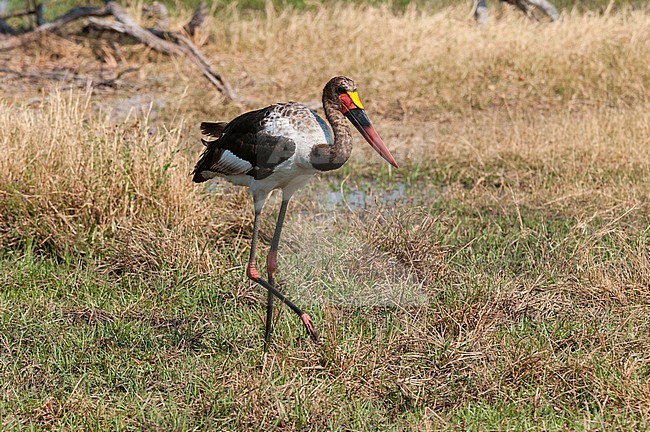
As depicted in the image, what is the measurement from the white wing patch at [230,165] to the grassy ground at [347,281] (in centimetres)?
67

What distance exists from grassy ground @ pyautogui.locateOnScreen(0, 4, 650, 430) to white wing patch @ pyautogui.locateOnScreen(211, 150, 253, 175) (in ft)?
2.19

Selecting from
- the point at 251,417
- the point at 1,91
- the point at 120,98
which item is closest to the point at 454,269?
the point at 251,417

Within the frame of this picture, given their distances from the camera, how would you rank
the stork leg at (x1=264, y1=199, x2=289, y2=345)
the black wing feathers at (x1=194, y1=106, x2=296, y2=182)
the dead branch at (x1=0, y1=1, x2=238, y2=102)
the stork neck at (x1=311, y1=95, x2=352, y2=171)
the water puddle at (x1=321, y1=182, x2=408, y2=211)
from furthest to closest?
the dead branch at (x1=0, y1=1, x2=238, y2=102) < the water puddle at (x1=321, y1=182, x2=408, y2=211) < the stork leg at (x1=264, y1=199, x2=289, y2=345) < the black wing feathers at (x1=194, y1=106, x2=296, y2=182) < the stork neck at (x1=311, y1=95, x2=352, y2=171)

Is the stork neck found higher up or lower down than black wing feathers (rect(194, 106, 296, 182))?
higher up

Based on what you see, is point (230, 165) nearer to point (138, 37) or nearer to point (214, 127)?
point (214, 127)

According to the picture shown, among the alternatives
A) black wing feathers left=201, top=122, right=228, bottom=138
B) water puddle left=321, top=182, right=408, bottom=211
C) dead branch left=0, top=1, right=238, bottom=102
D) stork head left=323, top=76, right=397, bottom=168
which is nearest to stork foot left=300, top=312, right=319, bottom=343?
stork head left=323, top=76, right=397, bottom=168

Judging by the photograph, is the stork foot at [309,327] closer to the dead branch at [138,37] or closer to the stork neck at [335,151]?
the stork neck at [335,151]

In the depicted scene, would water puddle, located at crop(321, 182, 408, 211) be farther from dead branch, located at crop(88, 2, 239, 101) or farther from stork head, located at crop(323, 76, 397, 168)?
dead branch, located at crop(88, 2, 239, 101)

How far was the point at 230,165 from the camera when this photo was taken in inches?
164

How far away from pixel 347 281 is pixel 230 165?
86 centimetres

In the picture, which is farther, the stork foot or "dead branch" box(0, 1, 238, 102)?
"dead branch" box(0, 1, 238, 102)

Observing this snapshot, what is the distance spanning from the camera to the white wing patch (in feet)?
13.3

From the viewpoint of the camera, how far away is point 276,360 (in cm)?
375

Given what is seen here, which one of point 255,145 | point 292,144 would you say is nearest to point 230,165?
point 255,145
